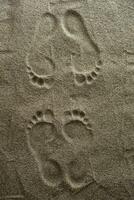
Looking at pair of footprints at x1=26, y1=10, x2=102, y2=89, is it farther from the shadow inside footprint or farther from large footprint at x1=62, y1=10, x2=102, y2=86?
the shadow inside footprint

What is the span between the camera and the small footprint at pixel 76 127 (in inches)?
41.0

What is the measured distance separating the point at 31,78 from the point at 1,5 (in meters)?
0.21

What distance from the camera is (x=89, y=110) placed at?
1.05 m

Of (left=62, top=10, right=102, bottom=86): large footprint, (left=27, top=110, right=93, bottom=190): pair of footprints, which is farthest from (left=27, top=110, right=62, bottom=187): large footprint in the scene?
(left=62, top=10, right=102, bottom=86): large footprint

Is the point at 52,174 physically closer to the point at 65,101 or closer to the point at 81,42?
the point at 65,101

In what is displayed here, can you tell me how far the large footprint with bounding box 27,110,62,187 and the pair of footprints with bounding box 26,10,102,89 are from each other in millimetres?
89

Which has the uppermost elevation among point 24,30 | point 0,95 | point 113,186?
point 24,30

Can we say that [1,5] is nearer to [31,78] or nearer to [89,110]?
[31,78]

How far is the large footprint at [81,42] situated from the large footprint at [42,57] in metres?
0.04

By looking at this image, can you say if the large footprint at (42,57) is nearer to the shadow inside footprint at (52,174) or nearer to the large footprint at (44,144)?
the large footprint at (44,144)

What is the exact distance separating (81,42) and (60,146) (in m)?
0.28

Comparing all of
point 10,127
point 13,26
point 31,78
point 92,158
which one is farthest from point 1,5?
point 92,158

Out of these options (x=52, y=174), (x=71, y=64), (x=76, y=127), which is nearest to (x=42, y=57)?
(x=71, y=64)

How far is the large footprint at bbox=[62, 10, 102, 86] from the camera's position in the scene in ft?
3.44
